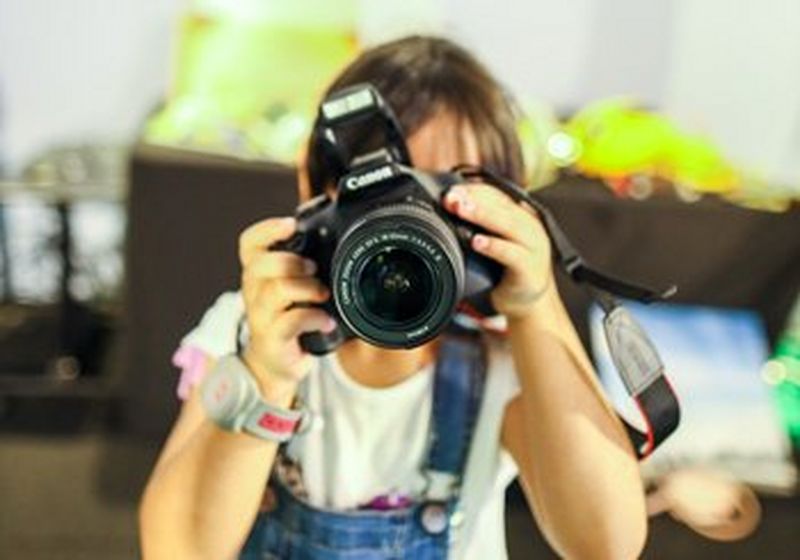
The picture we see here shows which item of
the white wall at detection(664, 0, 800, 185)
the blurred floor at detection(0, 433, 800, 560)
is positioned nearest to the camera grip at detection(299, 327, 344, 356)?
the blurred floor at detection(0, 433, 800, 560)

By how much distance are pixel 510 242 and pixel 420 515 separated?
0.47 feet

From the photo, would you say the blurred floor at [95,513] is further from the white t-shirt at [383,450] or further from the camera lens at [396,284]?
the camera lens at [396,284]

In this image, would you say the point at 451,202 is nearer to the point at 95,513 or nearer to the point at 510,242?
the point at 510,242

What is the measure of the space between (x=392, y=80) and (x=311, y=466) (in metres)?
0.17

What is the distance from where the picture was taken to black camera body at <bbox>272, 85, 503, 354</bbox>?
0.39 m

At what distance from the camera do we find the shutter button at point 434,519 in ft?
1.65

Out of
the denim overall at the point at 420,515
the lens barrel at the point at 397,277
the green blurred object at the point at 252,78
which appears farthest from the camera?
the green blurred object at the point at 252,78

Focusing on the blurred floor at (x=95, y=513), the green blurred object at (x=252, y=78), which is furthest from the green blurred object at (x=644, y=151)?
the blurred floor at (x=95, y=513)

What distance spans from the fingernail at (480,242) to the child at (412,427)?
0.7 inches

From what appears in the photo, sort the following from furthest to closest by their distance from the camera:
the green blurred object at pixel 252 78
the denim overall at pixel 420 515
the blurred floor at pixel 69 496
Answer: the green blurred object at pixel 252 78 → the blurred floor at pixel 69 496 → the denim overall at pixel 420 515

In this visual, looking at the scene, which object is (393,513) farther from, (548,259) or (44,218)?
(44,218)

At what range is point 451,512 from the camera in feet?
1.65

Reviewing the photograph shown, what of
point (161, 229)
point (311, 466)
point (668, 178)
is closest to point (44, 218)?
point (161, 229)

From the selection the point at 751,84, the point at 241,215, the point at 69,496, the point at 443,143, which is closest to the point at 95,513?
the point at 69,496
